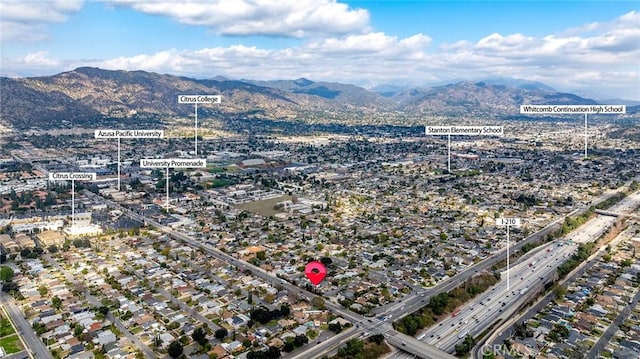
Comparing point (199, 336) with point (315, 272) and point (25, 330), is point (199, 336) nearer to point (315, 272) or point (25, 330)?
point (25, 330)

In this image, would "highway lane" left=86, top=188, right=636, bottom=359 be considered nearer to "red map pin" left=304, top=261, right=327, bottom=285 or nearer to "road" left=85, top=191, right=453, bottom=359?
"road" left=85, top=191, right=453, bottom=359

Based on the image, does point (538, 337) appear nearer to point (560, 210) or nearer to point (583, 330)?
point (583, 330)

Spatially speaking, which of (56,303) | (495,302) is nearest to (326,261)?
(495,302)

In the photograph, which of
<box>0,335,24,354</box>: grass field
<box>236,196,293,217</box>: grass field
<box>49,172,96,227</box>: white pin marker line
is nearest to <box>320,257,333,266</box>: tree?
<box>236,196,293,217</box>: grass field

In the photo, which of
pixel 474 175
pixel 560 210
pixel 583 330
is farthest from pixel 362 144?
pixel 583 330

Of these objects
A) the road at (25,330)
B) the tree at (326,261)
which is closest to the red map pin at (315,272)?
the tree at (326,261)

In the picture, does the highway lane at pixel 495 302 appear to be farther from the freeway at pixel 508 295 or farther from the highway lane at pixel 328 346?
the highway lane at pixel 328 346
